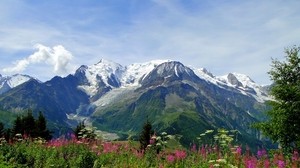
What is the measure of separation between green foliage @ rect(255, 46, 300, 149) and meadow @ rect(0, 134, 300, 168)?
16893mm

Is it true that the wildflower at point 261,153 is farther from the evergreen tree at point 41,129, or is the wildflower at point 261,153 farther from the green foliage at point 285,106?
the evergreen tree at point 41,129

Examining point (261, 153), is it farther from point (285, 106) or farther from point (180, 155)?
point (285, 106)

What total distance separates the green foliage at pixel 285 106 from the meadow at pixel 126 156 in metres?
16.9

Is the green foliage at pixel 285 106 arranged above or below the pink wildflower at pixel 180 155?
above

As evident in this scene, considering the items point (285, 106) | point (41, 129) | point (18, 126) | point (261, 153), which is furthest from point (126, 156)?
point (18, 126)

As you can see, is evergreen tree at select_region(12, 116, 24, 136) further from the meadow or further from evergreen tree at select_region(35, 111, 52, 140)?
the meadow

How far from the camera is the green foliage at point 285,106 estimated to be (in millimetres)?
35125

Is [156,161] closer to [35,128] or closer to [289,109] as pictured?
[289,109]

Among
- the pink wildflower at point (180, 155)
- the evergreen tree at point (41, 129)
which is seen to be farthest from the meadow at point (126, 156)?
the evergreen tree at point (41, 129)

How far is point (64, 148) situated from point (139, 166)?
5.84m

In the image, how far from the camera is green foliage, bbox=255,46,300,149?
115 ft

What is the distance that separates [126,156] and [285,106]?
21.7m

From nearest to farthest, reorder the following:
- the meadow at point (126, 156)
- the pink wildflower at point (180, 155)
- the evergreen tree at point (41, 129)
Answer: the meadow at point (126, 156) < the pink wildflower at point (180, 155) < the evergreen tree at point (41, 129)

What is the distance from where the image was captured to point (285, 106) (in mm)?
36062
